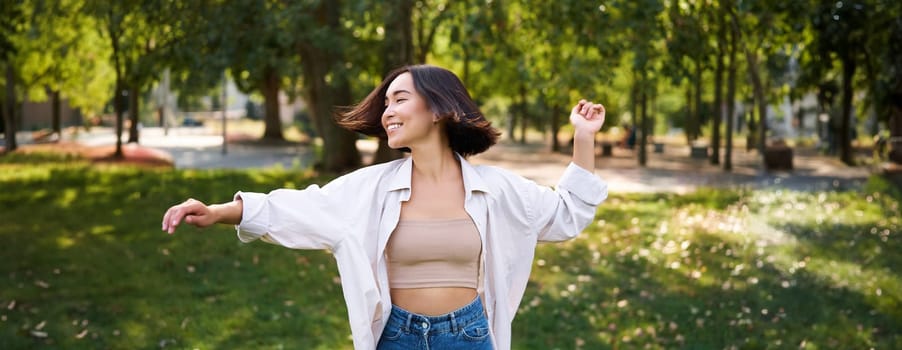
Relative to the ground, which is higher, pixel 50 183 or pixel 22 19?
pixel 22 19

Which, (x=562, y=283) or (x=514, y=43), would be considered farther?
(x=514, y=43)

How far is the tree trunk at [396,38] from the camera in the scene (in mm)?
17906

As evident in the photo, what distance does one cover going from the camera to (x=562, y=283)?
11.5 m

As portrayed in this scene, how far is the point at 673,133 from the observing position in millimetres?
70875

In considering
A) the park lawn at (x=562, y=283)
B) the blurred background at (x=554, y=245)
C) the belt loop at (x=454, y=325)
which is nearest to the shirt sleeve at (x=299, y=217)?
the belt loop at (x=454, y=325)

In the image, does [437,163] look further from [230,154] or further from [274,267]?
[230,154]

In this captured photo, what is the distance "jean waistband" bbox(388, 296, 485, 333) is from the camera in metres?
3.60

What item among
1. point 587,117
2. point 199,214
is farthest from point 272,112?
point 199,214

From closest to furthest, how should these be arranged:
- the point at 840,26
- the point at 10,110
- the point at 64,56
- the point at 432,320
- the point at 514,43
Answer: the point at 432,320 → the point at 840,26 → the point at 514,43 → the point at 64,56 → the point at 10,110

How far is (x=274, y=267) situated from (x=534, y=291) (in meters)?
3.08

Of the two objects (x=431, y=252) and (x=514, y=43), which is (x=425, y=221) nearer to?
(x=431, y=252)

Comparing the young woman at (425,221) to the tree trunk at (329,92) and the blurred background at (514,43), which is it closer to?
the blurred background at (514,43)

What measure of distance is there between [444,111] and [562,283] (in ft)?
26.3

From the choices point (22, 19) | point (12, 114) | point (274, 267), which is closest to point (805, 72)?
point (274, 267)
